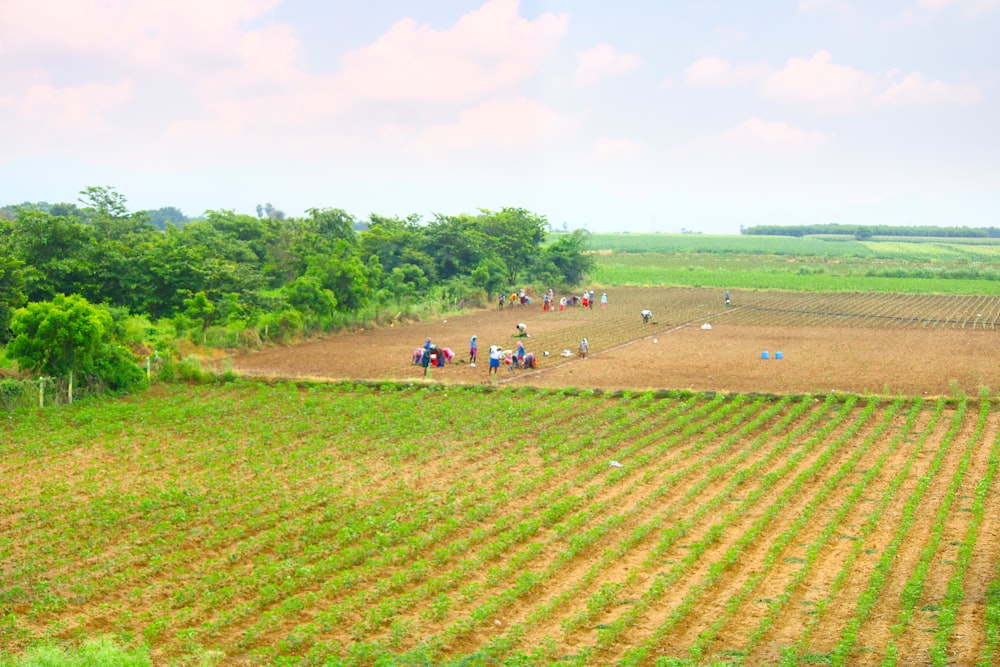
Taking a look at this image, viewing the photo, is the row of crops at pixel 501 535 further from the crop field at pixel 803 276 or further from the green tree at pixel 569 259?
the crop field at pixel 803 276

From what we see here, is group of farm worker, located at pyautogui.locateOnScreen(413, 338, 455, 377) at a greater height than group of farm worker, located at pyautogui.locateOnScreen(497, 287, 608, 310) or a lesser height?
lesser

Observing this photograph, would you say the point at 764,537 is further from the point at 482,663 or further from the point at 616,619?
the point at 482,663

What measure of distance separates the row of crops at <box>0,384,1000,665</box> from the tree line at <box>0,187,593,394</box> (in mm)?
10242

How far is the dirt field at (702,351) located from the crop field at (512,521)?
55 cm

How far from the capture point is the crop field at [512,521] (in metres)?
11.8

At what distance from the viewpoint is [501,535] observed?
1555 cm

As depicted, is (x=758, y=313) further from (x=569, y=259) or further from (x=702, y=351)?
(x=702, y=351)

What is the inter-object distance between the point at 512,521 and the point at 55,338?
15.5 meters

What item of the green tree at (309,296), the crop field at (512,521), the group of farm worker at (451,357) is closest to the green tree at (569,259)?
the green tree at (309,296)

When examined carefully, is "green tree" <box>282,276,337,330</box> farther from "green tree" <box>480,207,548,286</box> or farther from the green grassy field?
"green tree" <box>480,207,548,286</box>

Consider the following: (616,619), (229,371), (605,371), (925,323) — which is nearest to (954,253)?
(925,323)

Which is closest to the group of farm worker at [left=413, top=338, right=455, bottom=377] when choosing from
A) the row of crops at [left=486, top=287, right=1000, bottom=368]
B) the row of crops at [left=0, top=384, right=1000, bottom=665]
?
the row of crops at [left=486, top=287, right=1000, bottom=368]

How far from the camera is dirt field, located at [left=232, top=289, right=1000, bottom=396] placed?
31.2 meters

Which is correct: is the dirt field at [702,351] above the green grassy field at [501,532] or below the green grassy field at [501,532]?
above
